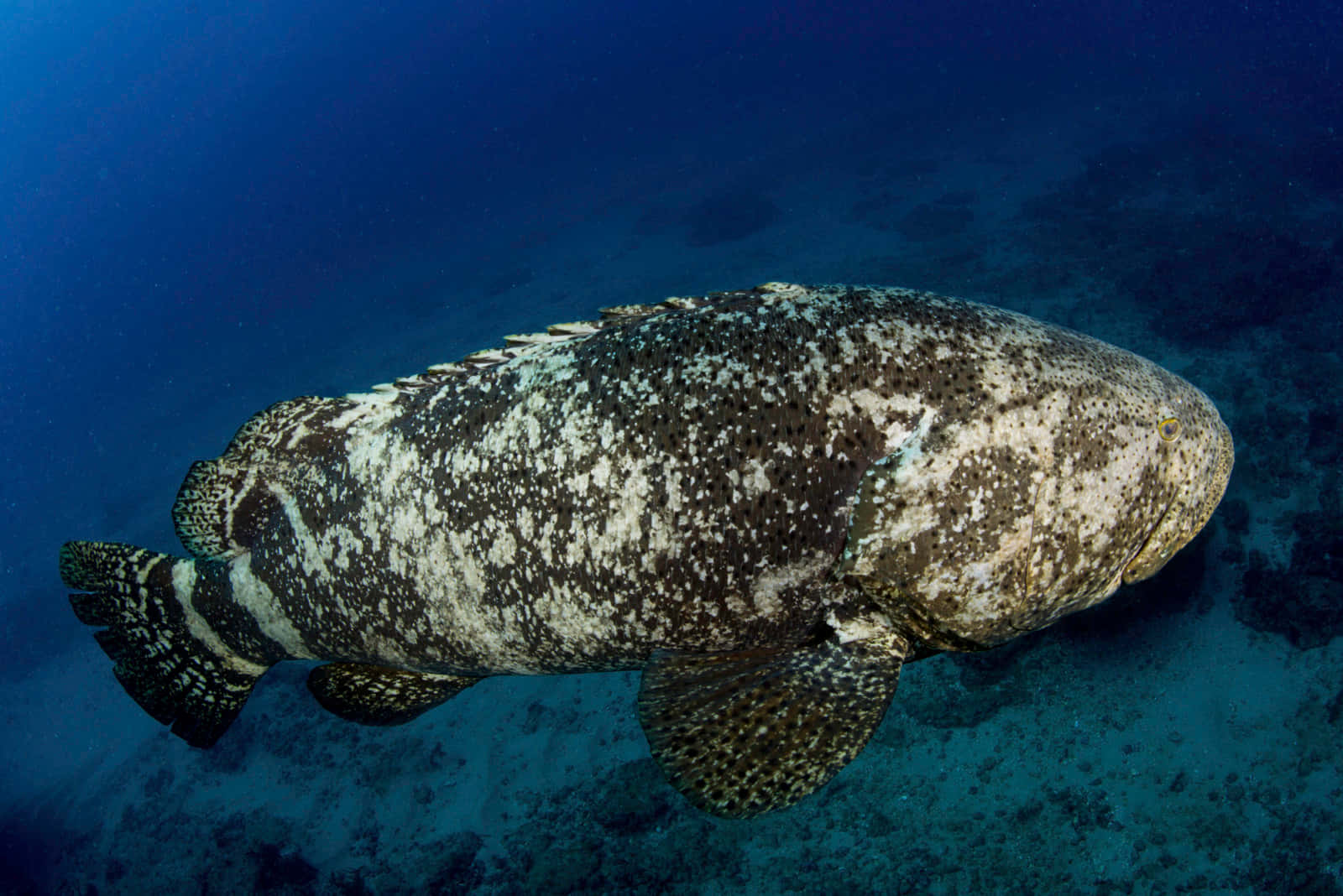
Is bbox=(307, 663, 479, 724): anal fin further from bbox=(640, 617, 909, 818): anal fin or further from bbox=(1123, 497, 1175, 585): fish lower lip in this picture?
bbox=(1123, 497, 1175, 585): fish lower lip

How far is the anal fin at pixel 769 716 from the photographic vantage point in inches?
92.5

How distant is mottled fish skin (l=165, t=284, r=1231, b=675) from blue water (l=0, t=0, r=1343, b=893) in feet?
17.8

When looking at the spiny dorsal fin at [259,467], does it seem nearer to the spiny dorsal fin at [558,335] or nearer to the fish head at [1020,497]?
the spiny dorsal fin at [558,335]

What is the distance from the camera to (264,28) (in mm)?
163250

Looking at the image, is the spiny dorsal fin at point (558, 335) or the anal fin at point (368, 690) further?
the anal fin at point (368, 690)

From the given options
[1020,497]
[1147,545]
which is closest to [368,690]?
[1020,497]

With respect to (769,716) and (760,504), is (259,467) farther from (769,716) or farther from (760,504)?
(769,716)

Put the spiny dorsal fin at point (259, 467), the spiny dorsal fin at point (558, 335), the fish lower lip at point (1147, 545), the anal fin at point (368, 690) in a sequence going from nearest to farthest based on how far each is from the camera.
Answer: the fish lower lip at point (1147, 545) < the spiny dorsal fin at point (558, 335) < the spiny dorsal fin at point (259, 467) < the anal fin at point (368, 690)

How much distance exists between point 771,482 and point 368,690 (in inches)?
96.2

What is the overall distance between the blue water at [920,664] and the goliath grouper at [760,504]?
211 inches

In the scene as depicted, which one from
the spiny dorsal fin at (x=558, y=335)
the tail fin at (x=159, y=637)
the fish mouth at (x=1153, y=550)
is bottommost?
the fish mouth at (x=1153, y=550)

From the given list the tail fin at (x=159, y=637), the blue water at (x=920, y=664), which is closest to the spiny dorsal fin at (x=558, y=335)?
the tail fin at (x=159, y=637)

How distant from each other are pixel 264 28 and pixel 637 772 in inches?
8524

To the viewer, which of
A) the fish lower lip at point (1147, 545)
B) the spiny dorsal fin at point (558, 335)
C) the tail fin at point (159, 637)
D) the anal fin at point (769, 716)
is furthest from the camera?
the tail fin at point (159, 637)
